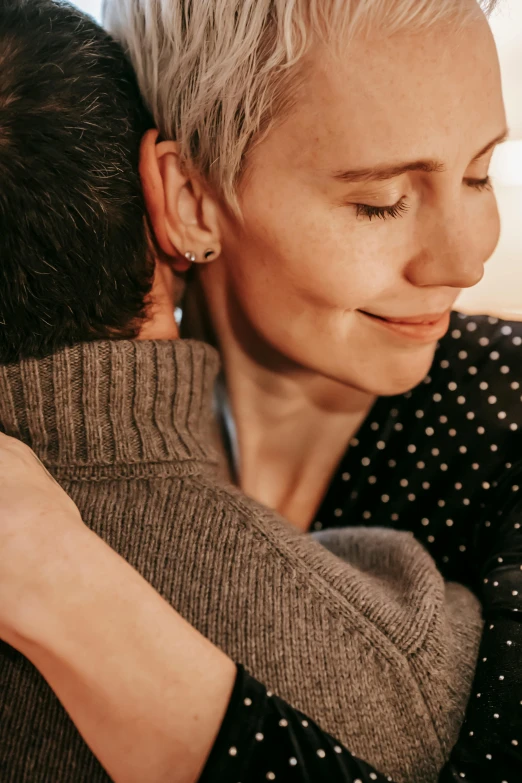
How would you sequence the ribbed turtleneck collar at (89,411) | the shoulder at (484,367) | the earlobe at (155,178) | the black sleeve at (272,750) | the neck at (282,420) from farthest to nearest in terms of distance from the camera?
1. the neck at (282,420)
2. the shoulder at (484,367)
3. the earlobe at (155,178)
4. the ribbed turtleneck collar at (89,411)
5. the black sleeve at (272,750)

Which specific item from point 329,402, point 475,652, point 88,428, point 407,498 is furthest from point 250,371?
point 475,652

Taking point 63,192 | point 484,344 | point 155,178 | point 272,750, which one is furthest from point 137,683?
point 484,344

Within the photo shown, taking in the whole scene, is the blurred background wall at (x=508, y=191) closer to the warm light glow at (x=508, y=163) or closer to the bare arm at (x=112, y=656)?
the warm light glow at (x=508, y=163)

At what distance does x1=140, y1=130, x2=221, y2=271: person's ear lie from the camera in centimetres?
91

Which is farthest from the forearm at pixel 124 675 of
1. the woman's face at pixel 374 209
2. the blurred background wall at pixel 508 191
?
the blurred background wall at pixel 508 191

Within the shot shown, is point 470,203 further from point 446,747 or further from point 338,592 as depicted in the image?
point 446,747

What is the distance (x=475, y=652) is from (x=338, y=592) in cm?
21

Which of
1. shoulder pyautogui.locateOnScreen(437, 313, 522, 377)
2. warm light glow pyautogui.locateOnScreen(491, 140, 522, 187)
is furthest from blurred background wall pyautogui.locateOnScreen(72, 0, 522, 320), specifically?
shoulder pyautogui.locateOnScreen(437, 313, 522, 377)

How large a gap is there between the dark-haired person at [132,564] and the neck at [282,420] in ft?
1.05

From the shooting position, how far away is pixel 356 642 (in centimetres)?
71

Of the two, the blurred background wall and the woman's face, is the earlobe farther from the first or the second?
the blurred background wall

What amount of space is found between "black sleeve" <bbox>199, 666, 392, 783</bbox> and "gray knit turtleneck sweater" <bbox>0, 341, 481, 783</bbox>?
0.07 m

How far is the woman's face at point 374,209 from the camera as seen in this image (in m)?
0.77

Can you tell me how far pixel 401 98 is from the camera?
2.51 feet
